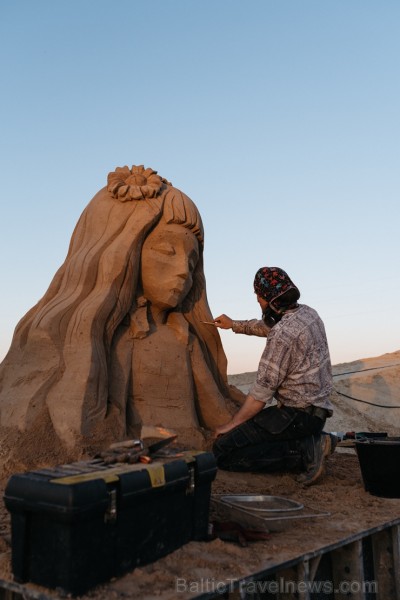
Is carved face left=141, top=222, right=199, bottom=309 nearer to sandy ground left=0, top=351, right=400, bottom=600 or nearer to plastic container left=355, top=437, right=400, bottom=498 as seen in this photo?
sandy ground left=0, top=351, right=400, bottom=600

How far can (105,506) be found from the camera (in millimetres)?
1805

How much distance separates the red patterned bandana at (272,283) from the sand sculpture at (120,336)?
1.94 feet

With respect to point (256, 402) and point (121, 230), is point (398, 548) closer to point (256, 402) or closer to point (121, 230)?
point (256, 402)

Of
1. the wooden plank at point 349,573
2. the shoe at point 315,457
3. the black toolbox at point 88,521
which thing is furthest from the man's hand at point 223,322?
the black toolbox at point 88,521

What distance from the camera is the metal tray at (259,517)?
7.97ft

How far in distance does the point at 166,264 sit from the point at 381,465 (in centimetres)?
194

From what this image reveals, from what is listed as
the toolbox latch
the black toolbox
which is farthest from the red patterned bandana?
the toolbox latch

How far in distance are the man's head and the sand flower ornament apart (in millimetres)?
1047

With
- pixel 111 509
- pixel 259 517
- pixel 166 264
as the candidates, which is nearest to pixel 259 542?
pixel 259 517

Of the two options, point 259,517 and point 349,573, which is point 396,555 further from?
point 259,517

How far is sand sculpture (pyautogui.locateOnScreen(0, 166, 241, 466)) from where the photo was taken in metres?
3.52

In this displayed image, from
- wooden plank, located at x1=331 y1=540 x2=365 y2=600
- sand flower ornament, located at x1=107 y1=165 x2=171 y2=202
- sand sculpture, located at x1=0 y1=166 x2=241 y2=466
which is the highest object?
sand flower ornament, located at x1=107 y1=165 x2=171 y2=202

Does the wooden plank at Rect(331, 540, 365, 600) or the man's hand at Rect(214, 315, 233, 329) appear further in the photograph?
the man's hand at Rect(214, 315, 233, 329)

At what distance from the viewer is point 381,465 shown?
3213 mm
